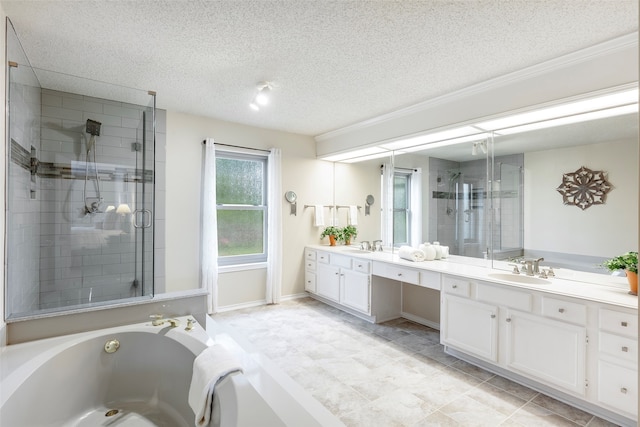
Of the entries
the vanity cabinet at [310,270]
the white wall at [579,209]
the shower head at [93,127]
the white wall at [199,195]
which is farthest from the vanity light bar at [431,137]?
the shower head at [93,127]

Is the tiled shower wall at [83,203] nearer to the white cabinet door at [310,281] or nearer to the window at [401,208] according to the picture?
the white cabinet door at [310,281]

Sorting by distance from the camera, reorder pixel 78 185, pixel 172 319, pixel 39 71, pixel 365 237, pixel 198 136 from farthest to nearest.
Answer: pixel 365 237 → pixel 198 136 → pixel 78 185 → pixel 39 71 → pixel 172 319

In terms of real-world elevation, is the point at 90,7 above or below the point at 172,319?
A: above

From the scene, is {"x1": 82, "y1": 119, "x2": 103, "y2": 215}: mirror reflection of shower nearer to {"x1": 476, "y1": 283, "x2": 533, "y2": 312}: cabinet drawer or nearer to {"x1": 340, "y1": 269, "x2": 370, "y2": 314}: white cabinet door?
{"x1": 340, "y1": 269, "x2": 370, "y2": 314}: white cabinet door

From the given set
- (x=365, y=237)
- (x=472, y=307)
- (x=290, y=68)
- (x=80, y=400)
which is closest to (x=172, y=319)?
(x=80, y=400)

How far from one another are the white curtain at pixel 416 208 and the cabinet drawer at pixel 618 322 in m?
1.91

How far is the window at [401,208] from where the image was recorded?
13.0 feet

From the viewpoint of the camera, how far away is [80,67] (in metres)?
2.58

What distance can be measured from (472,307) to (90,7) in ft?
11.3

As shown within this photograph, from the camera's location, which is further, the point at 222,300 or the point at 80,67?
the point at 222,300

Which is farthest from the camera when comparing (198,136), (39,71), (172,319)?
(198,136)

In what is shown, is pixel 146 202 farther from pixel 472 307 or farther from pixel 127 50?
pixel 472 307

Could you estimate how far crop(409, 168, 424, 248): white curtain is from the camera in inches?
149

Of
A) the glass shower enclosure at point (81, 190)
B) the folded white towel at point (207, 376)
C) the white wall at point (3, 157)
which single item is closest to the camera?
the folded white towel at point (207, 376)
